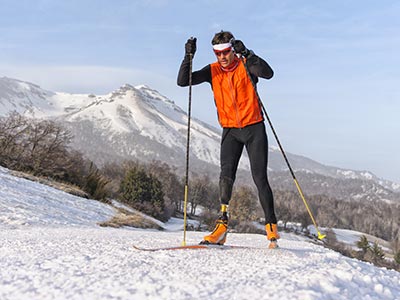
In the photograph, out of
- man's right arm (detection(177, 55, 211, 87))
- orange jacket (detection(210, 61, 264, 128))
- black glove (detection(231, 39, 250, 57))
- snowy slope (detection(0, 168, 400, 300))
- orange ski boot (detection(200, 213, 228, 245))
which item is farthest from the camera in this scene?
man's right arm (detection(177, 55, 211, 87))

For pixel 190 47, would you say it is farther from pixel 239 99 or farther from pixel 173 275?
pixel 173 275

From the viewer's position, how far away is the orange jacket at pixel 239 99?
4.52m

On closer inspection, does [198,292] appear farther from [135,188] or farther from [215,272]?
[135,188]

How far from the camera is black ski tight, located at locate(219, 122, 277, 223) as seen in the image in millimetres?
4473

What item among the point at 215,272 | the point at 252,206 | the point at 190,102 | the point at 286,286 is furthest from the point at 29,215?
the point at 252,206

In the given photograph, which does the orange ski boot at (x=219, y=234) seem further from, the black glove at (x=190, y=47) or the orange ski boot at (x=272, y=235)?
the black glove at (x=190, y=47)

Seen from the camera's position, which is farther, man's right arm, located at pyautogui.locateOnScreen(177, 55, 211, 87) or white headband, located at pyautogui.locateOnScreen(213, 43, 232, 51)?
man's right arm, located at pyautogui.locateOnScreen(177, 55, 211, 87)

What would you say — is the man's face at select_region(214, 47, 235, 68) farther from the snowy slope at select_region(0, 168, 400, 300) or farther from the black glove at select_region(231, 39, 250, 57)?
the snowy slope at select_region(0, 168, 400, 300)

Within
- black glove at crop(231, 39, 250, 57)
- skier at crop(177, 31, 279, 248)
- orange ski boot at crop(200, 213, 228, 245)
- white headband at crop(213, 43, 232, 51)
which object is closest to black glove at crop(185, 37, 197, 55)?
skier at crop(177, 31, 279, 248)

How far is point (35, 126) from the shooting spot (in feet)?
65.2

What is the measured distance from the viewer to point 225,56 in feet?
14.9

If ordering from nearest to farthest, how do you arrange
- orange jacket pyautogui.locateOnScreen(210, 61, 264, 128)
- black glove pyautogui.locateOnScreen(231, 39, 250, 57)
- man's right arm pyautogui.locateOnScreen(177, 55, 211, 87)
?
black glove pyautogui.locateOnScreen(231, 39, 250, 57) → orange jacket pyautogui.locateOnScreen(210, 61, 264, 128) → man's right arm pyautogui.locateOnScreen(177, 55, 211, 87)

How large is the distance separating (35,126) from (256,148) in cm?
1758

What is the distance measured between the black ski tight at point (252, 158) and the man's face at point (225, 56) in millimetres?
732
